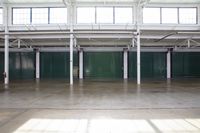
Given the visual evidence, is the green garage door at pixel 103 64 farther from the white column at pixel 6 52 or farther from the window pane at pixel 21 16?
the white column at pixel 6 52

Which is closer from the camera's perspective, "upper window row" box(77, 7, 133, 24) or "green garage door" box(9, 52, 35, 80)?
"upper window row" box(77, 7, 133, 24)

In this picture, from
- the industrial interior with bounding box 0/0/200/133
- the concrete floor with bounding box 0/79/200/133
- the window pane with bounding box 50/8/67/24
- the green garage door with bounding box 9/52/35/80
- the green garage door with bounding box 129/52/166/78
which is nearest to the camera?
the concrete floor with bounding box 0/79/200/133

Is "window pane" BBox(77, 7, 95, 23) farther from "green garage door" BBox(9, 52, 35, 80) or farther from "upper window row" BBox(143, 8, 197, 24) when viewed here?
"green garage door" BBox(9, 52, 35, 80)

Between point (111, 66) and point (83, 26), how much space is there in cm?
884

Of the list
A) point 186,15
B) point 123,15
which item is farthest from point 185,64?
point 123,15

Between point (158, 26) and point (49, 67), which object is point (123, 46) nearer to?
point (158, 26)

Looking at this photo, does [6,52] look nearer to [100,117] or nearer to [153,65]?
[100,117]

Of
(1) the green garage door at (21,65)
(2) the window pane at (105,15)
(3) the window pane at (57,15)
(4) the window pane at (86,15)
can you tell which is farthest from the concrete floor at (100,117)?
(1) the green garage door at (21,65)

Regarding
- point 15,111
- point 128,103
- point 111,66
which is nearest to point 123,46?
point 111,66

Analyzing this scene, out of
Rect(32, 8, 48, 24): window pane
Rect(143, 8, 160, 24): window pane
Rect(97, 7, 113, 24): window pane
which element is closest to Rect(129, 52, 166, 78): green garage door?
Rect(143, 8, 160, 24): window pane

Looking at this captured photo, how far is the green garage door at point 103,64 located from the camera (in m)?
31.6

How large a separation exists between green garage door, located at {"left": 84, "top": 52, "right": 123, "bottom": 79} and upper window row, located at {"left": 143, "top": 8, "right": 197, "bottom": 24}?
7438mm

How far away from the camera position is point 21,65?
31.8 metres

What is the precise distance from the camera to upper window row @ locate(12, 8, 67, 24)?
83.6 ft
